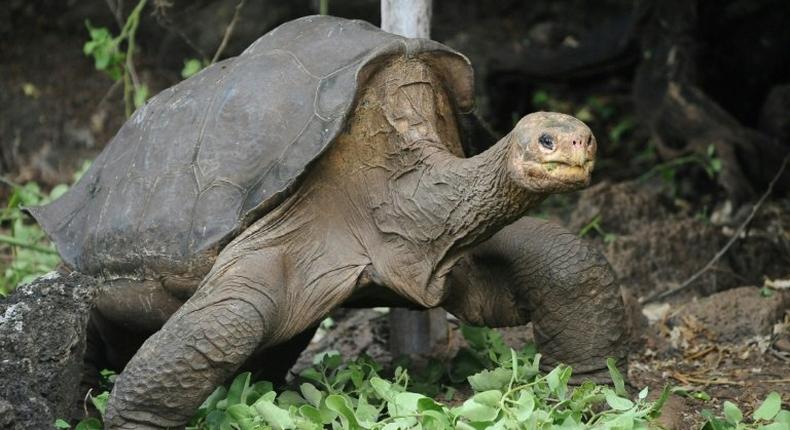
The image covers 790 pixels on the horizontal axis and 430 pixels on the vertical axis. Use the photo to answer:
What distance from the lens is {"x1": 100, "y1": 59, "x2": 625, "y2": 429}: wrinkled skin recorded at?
3.28m

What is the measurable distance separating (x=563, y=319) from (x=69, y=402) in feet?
4.82

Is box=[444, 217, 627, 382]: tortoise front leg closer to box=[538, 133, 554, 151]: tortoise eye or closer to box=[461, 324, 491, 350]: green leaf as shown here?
box=[461, 324, 491, 350]: green leaf

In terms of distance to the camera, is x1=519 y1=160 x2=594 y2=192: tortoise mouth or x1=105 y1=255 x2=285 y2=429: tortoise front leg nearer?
x1=519 y1=160 x2=594 y2=192: tortoise mouth

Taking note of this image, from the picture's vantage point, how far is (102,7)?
784 cm

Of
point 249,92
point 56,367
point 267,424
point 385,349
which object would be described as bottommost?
point 385,349

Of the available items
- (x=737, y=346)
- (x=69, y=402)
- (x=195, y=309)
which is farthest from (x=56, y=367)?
(x=737, y=346)

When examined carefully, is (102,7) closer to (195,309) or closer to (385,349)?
(385,349)

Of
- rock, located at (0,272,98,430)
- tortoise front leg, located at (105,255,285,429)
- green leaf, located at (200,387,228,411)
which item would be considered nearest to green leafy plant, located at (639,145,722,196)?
green leaf, located at (200,387,228,411)

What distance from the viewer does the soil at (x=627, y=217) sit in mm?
4508

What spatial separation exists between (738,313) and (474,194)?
189 cm

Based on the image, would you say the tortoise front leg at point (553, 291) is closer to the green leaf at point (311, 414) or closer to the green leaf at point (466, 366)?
the green leaf at point (466, 366)

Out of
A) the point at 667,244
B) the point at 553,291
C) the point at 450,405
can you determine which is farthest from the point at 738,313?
the point at 450,405

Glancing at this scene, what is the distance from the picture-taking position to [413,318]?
471 cm

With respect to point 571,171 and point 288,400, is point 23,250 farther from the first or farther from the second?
point 571,171
